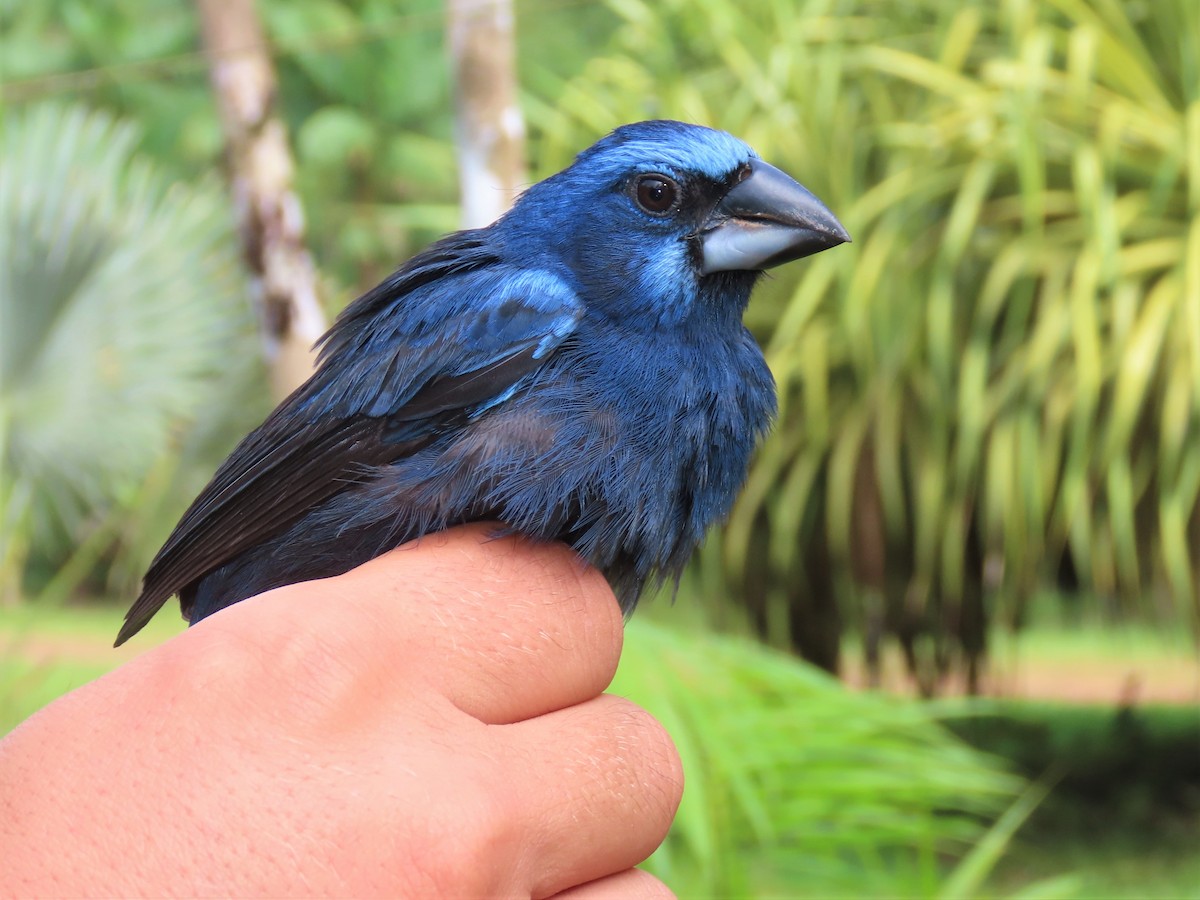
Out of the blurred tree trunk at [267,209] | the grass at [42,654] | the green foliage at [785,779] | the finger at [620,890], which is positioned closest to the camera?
the finger at [620,890]

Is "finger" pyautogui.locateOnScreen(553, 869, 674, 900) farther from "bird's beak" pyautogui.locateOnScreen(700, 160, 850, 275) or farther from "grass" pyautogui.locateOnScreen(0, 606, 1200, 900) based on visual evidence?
"grass" pyautogui.locateOnScreen(0, 606, 1200, 900)

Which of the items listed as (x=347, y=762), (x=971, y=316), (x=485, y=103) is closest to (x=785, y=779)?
(x=971, y=316)

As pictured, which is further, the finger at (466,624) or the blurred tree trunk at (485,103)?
the blurred tree trunk at (485,103)

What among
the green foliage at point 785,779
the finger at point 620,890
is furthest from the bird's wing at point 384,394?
the green foliage at point 785,779

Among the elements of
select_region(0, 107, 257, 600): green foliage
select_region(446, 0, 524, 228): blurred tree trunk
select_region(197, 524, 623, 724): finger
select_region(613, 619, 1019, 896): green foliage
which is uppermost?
select_region(446, 0, 524, 228): blurred tree trunk

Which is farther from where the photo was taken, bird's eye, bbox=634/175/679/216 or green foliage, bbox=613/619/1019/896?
green foliage, bbox=613/619/1019/896

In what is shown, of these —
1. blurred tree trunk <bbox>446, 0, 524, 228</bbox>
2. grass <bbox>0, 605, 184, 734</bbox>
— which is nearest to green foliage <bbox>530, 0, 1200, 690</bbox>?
blurred tree trunk <bbox>446, 0, 524, 228</bbox>

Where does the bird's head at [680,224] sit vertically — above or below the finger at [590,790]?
above

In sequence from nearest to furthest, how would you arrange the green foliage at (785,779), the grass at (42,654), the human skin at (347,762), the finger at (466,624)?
the human skin at (347,762) < the finger at (466,624) < the green foliage at (785,779) < the grass at (42,654)

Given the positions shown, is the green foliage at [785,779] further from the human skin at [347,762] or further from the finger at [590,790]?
the human skin at [347,762]
